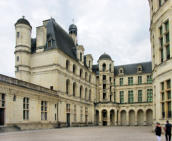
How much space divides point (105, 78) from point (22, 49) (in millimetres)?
27335

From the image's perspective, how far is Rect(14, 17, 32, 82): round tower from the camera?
132 feet

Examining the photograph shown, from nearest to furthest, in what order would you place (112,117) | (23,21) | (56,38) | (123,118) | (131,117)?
1. (23,21)
2. (56,38)
3. (112,117)
4. (131,117)
5. (123,118)

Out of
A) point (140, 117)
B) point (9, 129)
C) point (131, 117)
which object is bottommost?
point (131, 117)

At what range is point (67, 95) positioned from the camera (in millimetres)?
43000

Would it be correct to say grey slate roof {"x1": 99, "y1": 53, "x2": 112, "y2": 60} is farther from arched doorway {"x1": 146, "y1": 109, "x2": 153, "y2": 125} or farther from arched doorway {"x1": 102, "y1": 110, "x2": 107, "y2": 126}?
arched doorway {"x1": 146, "y1": 109, "x2": 153, "y2": 125}

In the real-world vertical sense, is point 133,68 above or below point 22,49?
below

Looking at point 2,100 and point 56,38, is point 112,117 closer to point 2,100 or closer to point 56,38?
point 56,38

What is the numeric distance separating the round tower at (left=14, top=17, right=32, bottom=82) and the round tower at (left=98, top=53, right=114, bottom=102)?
24.8 metres

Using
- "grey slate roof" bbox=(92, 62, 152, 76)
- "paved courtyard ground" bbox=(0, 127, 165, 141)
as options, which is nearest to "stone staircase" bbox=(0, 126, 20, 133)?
"paved courtyard ground" bbox=(0, 127, 165, 141)

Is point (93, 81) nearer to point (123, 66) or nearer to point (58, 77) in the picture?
point (123, 66)

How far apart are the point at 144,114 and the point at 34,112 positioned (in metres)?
34.6

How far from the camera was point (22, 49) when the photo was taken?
40719mm

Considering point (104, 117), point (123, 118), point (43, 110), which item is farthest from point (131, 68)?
point (43, 110)

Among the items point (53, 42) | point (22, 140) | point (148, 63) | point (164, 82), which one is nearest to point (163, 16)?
point (164, 82)
